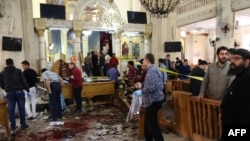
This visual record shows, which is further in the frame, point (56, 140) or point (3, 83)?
point (3, 83)

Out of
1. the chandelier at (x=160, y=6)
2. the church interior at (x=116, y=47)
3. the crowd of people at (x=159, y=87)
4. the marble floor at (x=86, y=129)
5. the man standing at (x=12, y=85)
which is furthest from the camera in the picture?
the chandelier at (x=160, y=6)

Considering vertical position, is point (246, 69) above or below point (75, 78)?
above

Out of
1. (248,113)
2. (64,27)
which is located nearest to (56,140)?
(248,113)

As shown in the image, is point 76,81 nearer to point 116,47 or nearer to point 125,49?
point 116,47

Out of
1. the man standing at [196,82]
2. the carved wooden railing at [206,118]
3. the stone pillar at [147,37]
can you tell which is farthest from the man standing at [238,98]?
the stone pillar at [147,37]

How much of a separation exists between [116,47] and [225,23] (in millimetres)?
6772

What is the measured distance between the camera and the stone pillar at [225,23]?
29.6ft

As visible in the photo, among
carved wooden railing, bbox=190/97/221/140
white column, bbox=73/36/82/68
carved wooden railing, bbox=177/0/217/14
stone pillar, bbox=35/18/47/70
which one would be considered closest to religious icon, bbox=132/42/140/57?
carved wooden railing, bbox=177/0/217/14

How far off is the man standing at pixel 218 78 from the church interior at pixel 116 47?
0.65 ft

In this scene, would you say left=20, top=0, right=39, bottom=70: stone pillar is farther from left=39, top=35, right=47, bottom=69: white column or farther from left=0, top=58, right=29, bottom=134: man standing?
left=0, top=58, right=29, bottom=134: man standing

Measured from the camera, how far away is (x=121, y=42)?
14578 millimetres

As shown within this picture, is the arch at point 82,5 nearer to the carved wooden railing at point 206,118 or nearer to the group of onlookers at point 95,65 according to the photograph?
the group of onlookers at point 95,65

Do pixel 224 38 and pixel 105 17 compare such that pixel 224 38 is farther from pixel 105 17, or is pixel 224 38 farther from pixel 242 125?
→ pixel 242 125

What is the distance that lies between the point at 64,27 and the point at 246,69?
11439 mm
